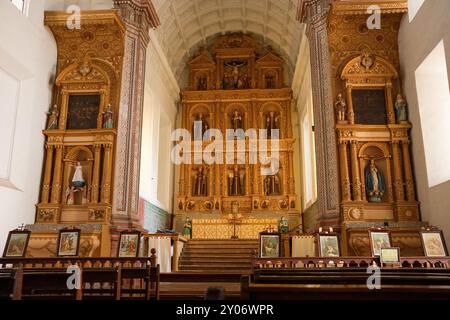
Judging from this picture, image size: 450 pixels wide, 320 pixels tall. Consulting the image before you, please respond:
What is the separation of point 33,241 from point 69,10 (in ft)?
22.4

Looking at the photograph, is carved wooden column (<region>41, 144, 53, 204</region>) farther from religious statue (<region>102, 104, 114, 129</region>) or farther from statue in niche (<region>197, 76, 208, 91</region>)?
statue in niche (<region>197, 76, 208, 91</region>)

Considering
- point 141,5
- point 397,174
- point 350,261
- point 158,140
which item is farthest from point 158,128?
point 350,261

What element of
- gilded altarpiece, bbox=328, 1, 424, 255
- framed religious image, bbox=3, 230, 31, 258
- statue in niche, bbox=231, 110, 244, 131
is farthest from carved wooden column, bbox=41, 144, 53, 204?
statue in niche, bbox=231, 110, 244, 131

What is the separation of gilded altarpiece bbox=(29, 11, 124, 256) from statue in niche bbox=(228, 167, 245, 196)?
8.11m

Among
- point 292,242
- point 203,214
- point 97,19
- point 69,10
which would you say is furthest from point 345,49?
point 203,214

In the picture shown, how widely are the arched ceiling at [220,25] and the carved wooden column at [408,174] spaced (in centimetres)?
779

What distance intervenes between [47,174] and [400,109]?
10.2m

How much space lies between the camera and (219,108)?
20.6 m

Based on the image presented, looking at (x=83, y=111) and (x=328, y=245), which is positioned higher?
(x=83, y=111)

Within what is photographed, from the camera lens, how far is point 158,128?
17.3 m

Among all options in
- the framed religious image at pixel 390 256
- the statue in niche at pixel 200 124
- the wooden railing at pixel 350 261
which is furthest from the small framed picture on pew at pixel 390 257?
the statue in niche at pixel 200 124

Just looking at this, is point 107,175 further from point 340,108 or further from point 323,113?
point 340,108

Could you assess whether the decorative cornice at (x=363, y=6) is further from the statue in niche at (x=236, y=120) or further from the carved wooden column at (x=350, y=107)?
the statue in niche at (x=236, y=120)
